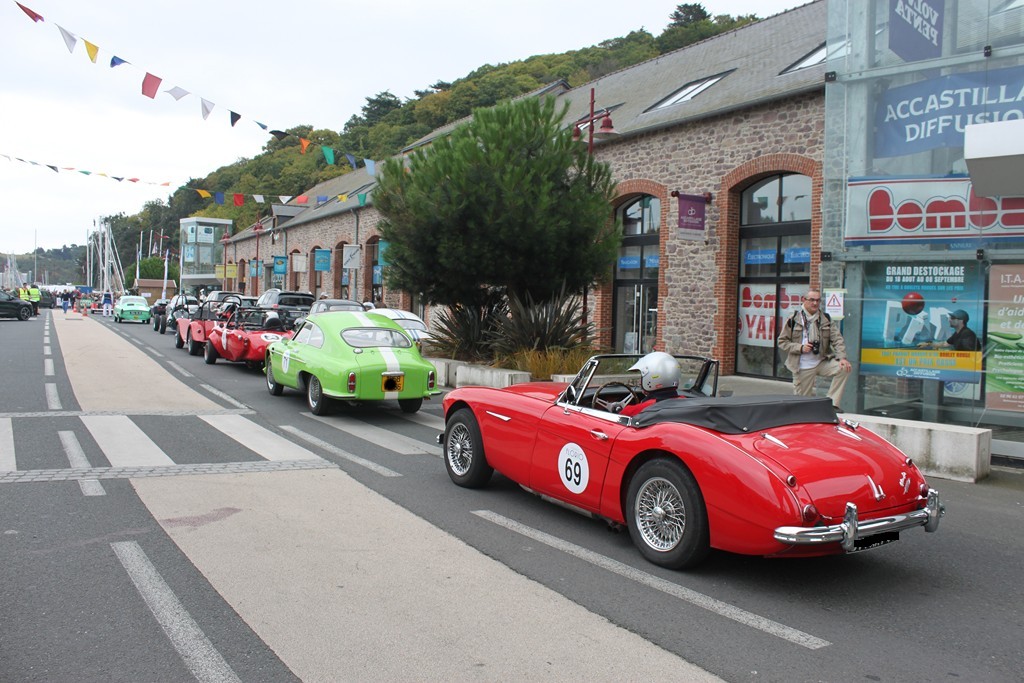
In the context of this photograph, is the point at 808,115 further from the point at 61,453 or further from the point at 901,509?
the point at 61,453

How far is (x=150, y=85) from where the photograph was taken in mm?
16203

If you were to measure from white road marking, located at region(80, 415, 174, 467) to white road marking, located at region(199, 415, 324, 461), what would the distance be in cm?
94

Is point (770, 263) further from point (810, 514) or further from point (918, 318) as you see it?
point (810, 514)

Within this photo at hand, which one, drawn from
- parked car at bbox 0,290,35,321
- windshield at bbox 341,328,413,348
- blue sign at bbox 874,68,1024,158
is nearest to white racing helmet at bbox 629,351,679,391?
windshield at bbox 341,328,413,348

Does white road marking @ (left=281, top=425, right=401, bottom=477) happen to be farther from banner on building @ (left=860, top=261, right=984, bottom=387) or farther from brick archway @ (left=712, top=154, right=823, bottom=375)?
brick archway @ (left=712, top=154, right=823, bottom=375)

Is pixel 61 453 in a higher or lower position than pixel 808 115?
lower

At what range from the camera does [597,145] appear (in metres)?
21.5

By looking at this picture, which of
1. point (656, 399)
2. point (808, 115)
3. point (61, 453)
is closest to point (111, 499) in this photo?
point (61, 453)

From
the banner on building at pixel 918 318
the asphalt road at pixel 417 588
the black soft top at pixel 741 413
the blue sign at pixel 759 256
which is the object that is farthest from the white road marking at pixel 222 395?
the blue sign at pixel 759 256

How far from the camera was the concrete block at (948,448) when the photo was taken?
862 centimetres

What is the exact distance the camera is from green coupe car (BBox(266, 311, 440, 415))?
446 inches

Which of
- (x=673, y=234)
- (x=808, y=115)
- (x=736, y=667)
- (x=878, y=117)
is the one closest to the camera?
(x=736, y=667)

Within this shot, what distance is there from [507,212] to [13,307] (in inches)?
1418

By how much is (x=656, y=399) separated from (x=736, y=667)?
2.78 m
